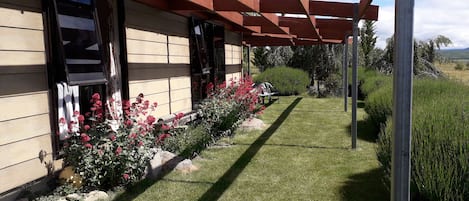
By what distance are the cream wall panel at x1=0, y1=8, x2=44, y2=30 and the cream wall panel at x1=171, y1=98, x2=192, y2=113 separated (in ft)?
10.4

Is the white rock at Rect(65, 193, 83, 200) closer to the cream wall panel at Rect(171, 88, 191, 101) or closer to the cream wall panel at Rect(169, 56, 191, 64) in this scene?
the cream wall panel at Rect(171, 88, 191, 101)

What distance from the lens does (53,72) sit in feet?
11.7

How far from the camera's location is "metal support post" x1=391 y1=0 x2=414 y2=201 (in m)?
1.96

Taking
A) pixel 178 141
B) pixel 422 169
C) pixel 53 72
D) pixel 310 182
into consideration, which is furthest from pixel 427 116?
pixel 53 72

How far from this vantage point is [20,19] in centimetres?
326

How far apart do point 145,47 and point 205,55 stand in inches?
103

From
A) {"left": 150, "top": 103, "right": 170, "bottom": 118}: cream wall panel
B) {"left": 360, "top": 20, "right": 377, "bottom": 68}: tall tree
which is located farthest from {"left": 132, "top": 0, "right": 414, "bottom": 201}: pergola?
{"left": 360, "top": 20, "right": 377, "bottom": 68}: tall tree

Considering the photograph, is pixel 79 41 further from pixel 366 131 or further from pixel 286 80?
pixel 286 80

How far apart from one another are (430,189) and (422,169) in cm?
18

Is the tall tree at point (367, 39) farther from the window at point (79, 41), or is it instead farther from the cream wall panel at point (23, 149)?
the cream wall panel at point (23, 149)

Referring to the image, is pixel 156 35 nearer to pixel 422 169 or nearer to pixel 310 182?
pixel 310 182

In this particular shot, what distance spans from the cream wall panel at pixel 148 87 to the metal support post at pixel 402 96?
145 inches

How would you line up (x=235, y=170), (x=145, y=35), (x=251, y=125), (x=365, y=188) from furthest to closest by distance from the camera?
(x=251, y=125) → (x=145, y=35) → (x=235, y=170) → (x=365, y=188)

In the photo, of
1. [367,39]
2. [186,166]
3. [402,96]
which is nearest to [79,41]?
[186,166]
